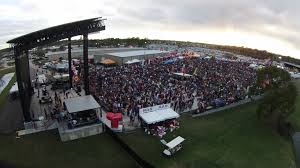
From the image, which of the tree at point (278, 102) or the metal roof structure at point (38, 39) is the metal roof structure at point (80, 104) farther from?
the tree at point (278, 102)

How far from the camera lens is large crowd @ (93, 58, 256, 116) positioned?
112 feet

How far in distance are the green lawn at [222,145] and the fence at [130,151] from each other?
0.55 meters

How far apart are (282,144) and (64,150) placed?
819 inches

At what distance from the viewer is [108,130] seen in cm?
2784

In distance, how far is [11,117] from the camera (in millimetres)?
31438

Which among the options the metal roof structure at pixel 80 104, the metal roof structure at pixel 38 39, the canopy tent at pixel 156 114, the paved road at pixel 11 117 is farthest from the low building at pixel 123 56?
the canopy tent at pixel 156 114

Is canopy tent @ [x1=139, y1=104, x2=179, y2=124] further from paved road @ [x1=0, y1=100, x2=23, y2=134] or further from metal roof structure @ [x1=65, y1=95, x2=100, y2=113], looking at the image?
paved road @ [x1=0, y1=100, x2=23, y2=134]

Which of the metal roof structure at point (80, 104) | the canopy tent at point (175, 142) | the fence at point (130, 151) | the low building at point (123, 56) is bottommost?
the fence at point (130, 151)

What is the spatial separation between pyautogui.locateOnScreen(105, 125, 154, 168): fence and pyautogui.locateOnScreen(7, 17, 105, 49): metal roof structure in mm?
12703

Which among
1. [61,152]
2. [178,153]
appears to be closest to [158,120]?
[178,153]

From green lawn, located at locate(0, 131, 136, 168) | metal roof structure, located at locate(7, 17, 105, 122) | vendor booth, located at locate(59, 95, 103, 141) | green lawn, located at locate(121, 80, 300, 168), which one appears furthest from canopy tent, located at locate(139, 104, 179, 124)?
metal roof structure, located at locate(7, 17, 105, 122)

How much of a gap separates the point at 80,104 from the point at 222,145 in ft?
48.3

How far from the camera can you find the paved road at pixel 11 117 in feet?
94.4

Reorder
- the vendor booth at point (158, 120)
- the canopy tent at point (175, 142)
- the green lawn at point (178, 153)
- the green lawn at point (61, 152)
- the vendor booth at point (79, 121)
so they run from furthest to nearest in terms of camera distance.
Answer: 1. the vendor booth at point (158, 120)
2. the vendor booth at point (79, 121)
3. the canopy tent at point (175, 142)
4. the green lawn at point (178, 153)
5. the green lawn at point (61, 152)
